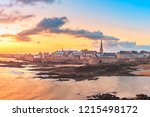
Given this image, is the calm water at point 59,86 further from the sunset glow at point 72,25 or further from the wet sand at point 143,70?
the sunset glow at point 72,25

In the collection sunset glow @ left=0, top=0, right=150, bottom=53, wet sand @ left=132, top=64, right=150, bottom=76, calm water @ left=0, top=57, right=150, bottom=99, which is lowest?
calm water @ left=0, top=57, right=150, bottom=99

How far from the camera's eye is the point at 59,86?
219 cm

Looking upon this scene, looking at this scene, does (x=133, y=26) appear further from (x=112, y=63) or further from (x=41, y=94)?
(x=41, y=94)

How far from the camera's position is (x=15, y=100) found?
2.11 metres

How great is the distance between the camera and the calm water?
2.15 metres

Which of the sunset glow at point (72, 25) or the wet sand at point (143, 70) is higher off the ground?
the sunset glow at point (72, 25)

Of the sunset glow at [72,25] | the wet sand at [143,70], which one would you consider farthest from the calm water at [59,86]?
the sunset glow at [72,25]

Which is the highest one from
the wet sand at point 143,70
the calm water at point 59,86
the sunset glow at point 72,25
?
the sunset glow at point 72,25

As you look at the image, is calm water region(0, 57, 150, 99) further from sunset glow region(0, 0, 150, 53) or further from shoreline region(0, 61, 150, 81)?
sunset glow region(0, 0, 150, 53)

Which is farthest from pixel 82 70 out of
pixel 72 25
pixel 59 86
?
pixel 72 25

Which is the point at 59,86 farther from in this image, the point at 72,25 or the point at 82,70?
the point at 72,25

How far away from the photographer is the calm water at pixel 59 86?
2.15 metres

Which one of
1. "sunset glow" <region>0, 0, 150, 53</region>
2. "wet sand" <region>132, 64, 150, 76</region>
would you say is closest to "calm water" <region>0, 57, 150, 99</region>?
"wet sand" <region>132, 64, 150, 76</region>

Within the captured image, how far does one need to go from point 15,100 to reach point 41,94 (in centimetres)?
14
